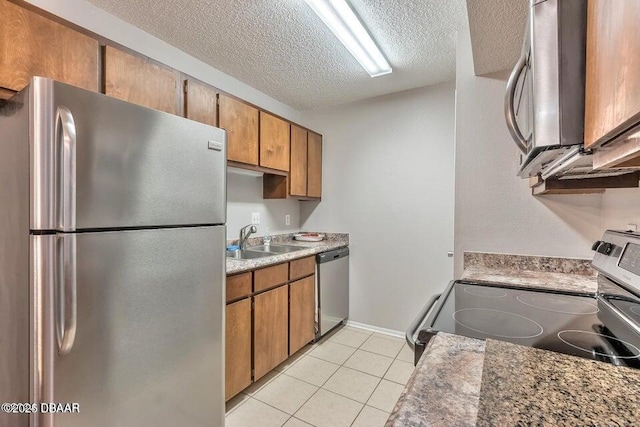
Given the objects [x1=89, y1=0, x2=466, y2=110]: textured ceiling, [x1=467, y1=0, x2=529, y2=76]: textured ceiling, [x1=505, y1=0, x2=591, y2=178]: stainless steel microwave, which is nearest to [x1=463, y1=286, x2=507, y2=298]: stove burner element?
[x1=505, y1=0, x2=591, y2=178]: stainless steel microwave

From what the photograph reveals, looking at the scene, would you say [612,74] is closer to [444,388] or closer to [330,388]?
[444,388]

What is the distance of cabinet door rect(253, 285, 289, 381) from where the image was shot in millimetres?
1938

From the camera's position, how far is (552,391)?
1.44 ft

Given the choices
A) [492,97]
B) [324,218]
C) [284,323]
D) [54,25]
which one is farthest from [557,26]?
[324,218]

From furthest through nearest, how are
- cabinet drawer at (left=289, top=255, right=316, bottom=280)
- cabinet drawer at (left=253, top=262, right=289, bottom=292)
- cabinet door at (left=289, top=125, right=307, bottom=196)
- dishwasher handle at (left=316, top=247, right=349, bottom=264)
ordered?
cabinet door at (left=289, top=125, right=307, bottom=196) → dishwasher handle at (left=316, top=247, right=349, bottom=264) → cabinet drawer at (left=289, top=255, right=316, bottom=280) → cabinet drawer at (left=253, top=262, right=289, bottom=292)

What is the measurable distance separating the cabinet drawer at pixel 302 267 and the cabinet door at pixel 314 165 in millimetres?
789

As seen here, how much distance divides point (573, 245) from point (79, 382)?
7.28 feet

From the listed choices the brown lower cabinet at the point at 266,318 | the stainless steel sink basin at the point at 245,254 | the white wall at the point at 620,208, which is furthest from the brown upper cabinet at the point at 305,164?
the white wall at the point at 620,208

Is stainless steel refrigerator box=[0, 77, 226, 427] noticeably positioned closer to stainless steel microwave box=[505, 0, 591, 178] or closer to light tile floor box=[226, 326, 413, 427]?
light tile floor box=[226, 326, 413, 427]

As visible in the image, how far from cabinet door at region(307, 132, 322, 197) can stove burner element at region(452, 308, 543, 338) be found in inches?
85.2

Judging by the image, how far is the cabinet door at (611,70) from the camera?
1.21 ft

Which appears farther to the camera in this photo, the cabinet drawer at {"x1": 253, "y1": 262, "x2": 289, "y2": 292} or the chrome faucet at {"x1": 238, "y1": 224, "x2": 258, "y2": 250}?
the chrome faucet at {"x1": 238, "y1": 224, "x2": 258, "y2": 250}

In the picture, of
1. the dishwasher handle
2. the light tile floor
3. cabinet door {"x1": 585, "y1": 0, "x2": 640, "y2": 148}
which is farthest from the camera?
the dishwasher handle

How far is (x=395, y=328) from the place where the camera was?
110 inches
